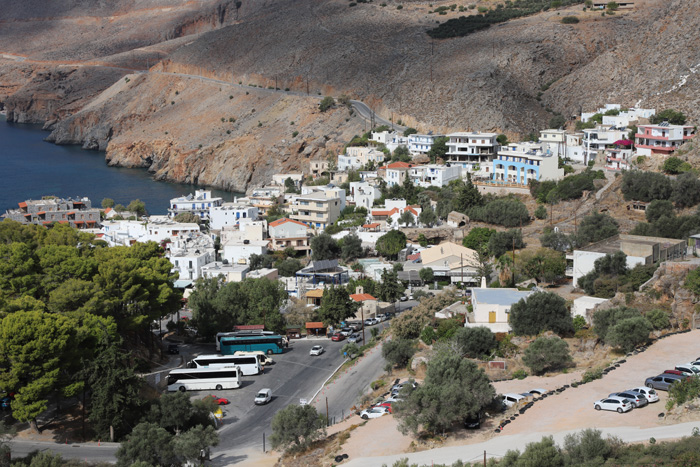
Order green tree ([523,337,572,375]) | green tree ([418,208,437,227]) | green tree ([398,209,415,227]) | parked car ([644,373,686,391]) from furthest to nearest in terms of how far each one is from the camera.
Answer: green tree ([398,209,415,227]) < green tree ([418,208,437,227]) < green tree ([523,337,572,375]) < parked car ([644,373,686,391])

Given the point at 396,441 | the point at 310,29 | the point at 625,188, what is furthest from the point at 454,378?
the point at 310,29

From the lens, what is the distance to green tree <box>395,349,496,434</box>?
26.7 meters

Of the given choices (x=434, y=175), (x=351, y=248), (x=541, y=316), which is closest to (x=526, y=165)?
(x=434, y=175)

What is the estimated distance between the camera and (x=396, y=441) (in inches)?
1073

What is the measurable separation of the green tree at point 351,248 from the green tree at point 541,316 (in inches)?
939

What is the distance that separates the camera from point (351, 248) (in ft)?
196

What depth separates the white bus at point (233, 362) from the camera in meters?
37.9

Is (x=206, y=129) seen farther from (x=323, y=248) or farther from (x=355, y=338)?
(x=355, y=338)

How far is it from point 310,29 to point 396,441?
11216 cm

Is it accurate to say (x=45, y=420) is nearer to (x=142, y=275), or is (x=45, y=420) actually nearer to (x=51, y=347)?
(x=51, y=347)

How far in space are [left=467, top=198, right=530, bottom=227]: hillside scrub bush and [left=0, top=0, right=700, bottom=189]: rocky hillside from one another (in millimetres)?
21366

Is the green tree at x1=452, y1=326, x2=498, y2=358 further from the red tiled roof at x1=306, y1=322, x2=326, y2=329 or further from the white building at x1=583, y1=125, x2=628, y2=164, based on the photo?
the white building at x1=583, y1=125, x2=628, y2=164

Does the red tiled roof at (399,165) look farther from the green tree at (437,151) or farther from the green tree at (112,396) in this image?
the green tree at (112,396)

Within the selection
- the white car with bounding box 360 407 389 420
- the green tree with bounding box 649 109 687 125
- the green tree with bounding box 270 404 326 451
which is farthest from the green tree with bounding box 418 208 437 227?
the green tree with bounding box 270 404 326 451
